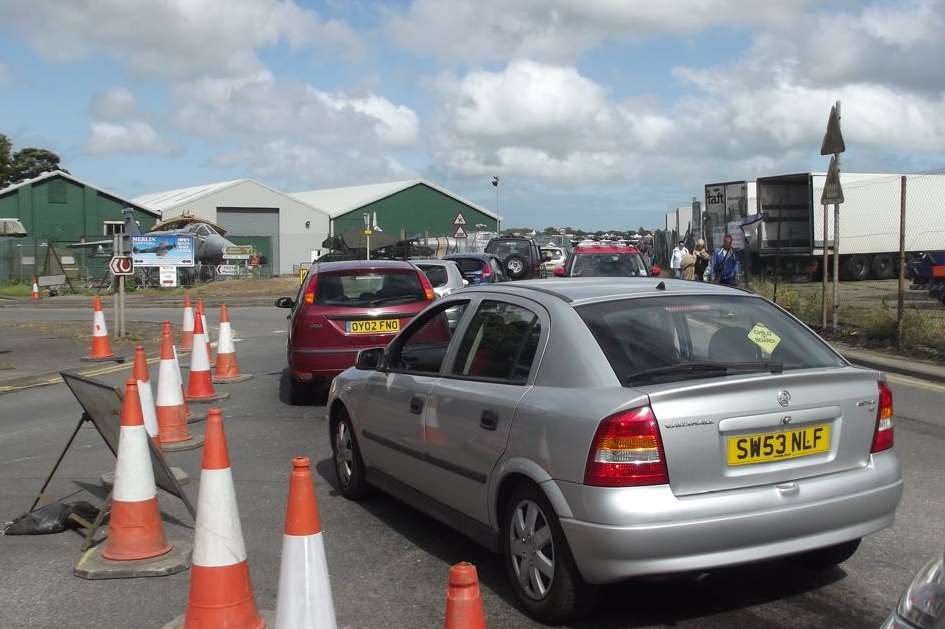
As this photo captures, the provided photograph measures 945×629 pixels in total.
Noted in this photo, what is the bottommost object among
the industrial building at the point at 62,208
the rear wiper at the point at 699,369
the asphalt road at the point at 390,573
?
the asphalt road at the point at 390,573

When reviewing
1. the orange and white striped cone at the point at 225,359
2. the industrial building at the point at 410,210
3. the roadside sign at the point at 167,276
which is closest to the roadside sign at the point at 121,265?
the orange and white striped cone at the point at 225,359

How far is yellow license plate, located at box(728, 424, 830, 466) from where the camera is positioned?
4441mm

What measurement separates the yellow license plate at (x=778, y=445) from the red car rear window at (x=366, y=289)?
280 inches

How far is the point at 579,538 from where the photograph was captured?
4.35 m

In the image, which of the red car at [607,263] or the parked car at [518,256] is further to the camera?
the parked car at [518,256]

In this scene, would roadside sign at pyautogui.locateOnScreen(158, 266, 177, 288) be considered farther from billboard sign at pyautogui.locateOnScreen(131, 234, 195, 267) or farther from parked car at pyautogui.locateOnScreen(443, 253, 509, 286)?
parked car at pyautogui.locateOnScreen(443, 253, 509, 286)

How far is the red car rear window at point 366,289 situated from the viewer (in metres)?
11.3

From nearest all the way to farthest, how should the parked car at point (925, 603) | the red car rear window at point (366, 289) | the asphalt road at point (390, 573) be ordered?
the parked car at point (925, 603)
the asphalt road at point (390, 573)
the red car rear window at point (366, 289)

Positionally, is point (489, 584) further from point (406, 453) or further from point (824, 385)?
point (824, 385)

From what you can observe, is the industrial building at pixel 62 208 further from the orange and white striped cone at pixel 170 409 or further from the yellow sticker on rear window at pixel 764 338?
the yellow sticker on rear window at pixel 764 338

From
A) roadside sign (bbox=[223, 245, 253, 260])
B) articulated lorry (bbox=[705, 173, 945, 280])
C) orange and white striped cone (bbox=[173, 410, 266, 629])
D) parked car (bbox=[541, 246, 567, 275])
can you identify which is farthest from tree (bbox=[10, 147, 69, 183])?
orange and white striped cone (bbox=[173, 410, 266, 629])

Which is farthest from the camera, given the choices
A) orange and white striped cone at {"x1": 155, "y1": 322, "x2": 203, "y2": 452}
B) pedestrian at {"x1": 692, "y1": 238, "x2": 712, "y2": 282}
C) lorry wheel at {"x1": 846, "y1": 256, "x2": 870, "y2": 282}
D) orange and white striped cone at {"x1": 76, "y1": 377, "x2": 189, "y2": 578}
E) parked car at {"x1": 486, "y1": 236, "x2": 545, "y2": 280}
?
lorry wheel at {"x1": 846, "y1": 256, "x2": 870, "y2": 282}

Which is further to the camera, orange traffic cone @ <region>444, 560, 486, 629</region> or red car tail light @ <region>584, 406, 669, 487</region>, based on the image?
red car tail light @ <region>584, 406, 669, 487</region>

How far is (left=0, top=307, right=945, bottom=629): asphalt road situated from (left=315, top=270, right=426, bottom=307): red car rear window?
2.81m
